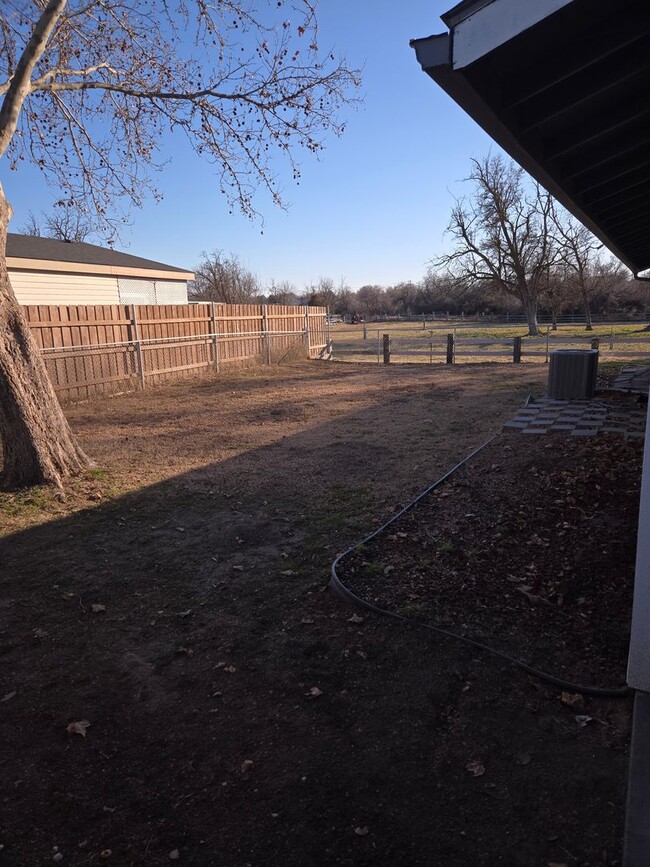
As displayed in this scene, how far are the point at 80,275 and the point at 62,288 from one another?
3.31 ft

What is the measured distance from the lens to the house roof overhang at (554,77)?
7.34 feet

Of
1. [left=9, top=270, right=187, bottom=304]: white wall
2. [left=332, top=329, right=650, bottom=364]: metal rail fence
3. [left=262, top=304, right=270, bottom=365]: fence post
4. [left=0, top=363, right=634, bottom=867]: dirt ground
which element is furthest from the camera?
[left=332, top=329, right=650, bottom=364]: metal rail fence

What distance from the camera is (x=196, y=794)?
2.16 metres

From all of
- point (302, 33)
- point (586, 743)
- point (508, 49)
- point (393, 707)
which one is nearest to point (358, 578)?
point (393, 707)

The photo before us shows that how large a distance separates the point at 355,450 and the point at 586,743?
219 inches

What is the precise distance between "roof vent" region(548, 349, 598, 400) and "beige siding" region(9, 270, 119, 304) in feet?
46.6

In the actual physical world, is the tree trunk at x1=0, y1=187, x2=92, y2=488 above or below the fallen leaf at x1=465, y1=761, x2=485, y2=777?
above

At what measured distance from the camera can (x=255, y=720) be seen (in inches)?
101

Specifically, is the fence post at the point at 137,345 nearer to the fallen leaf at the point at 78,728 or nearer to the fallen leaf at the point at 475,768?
the fallen leaf at the point at 78,728

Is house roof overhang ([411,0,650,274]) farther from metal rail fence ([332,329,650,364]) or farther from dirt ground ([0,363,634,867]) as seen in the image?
metal rail fence ([332,329,650,364])

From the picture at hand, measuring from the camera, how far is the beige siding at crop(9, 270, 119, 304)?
16.6 m

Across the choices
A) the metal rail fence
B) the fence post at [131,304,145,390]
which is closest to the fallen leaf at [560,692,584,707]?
the fence post at [131,304,145,390]

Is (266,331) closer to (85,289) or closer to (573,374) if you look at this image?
(85,289)

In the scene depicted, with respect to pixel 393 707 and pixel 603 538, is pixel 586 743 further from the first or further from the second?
pixel 603 538
